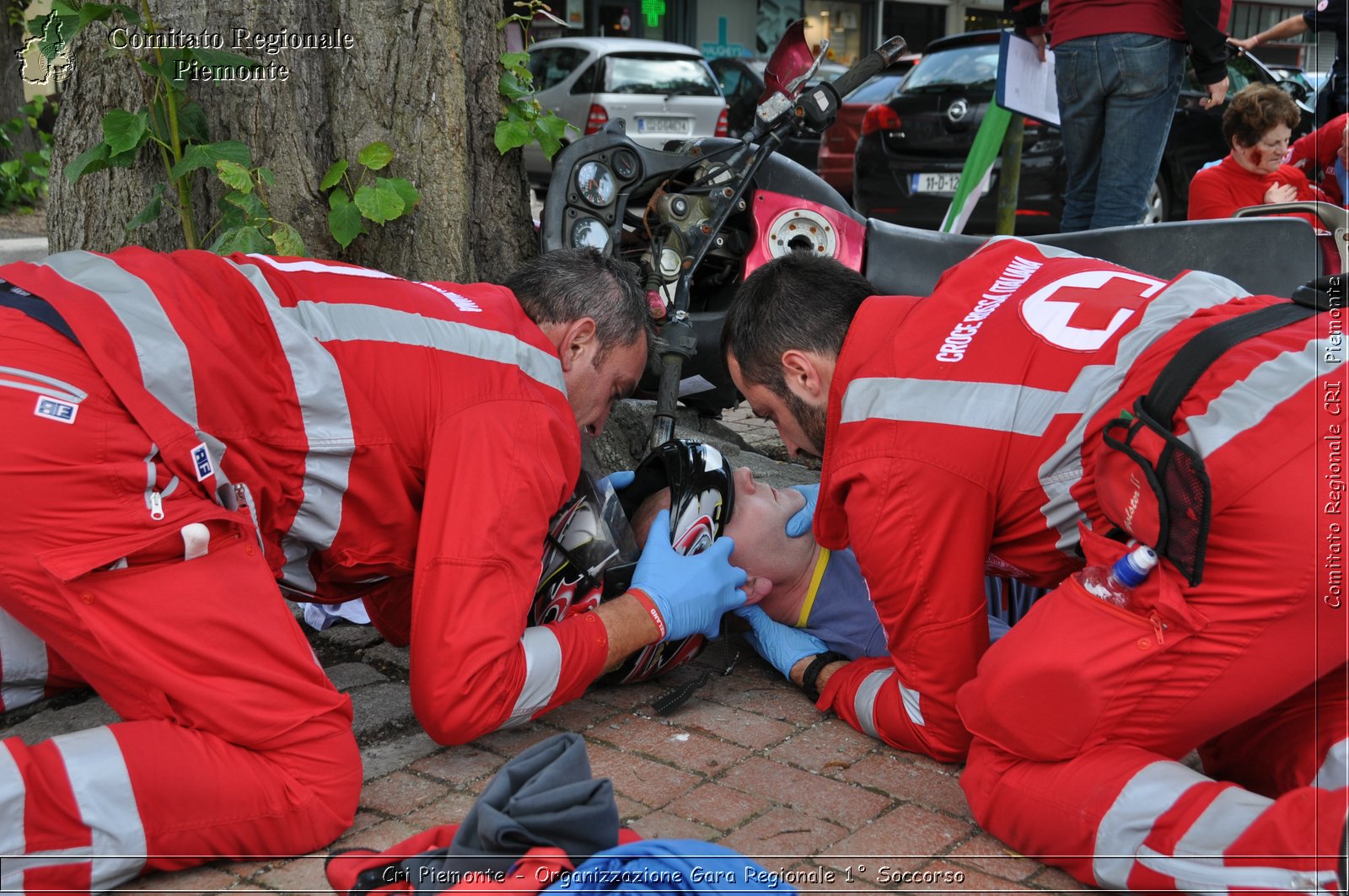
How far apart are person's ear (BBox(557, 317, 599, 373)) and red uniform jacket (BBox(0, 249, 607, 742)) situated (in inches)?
5.0

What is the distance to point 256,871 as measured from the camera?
2.19 meters

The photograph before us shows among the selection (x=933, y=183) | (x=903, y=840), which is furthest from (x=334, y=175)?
(x=933, y=183)

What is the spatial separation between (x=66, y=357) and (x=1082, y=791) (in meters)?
1.95

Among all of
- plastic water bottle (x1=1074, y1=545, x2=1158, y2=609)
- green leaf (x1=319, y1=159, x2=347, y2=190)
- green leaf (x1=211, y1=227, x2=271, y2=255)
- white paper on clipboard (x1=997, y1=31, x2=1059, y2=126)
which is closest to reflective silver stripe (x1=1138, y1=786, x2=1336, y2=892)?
plastic water bottle (x1=1074, y1=545, x2=1158, y2=609)

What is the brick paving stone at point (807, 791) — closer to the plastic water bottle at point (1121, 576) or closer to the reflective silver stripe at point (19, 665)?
the plastic water bottle at point (1121, 576)

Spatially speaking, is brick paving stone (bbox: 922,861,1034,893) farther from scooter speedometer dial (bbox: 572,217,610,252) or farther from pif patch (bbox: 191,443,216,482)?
scooter speedometer dial (bbox: 572,217,610,252)

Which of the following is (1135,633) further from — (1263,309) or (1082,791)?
(1263,309)

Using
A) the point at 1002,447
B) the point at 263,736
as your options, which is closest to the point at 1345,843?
the point at 1002,447

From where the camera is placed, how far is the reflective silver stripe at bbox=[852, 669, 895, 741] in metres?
2.67

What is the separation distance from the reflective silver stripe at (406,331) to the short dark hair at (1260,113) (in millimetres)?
4545

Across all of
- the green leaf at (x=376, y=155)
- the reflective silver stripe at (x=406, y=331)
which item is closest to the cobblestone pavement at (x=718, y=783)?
the reflective silver stripe at (x=406, y=331)

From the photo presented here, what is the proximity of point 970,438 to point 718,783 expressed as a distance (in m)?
0.86

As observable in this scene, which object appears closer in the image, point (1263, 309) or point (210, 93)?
point (1263, 309)

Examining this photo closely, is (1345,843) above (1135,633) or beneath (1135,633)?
beneath
